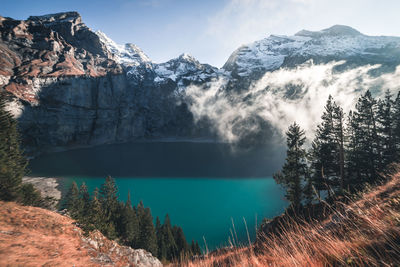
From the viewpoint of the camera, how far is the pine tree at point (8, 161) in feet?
32.9

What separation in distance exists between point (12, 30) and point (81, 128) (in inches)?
2556

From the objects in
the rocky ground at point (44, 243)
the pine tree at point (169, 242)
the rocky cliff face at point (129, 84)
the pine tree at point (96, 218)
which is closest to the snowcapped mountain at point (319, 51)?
the rocky cliff face at point (129, 84)

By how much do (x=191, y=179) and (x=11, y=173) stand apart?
61.3 meters

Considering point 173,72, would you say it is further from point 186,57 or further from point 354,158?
point 354,158

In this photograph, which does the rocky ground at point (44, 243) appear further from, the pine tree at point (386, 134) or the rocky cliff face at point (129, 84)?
the rocky cliff face at point (129, 84)

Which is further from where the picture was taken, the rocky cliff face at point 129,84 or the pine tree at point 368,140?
the rocky cliff face at point 129,84

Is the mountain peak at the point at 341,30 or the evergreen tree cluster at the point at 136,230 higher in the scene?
the mountain peak at the point at 341,30

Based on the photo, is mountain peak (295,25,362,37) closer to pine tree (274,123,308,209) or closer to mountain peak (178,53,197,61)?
mountain peak (178,53,197,61)

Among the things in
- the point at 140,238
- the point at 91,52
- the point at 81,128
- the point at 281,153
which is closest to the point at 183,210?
the point at 140,238

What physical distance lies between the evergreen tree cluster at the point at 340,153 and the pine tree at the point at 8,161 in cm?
2016

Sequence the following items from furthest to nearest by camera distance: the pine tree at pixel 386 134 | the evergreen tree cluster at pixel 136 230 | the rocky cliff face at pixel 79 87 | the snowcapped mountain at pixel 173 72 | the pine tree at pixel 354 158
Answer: the snowcapped mountain at pixel 173 72 < the rocky cliff face at pixel 79 87 < the evergreen tree cluster at pixel 136 230 < the pine tree at pixel 386 134 < the pine tree at pixel 354 158

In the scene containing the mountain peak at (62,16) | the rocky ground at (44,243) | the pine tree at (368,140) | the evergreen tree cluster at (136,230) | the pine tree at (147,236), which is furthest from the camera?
the mountain peak at (62,16)

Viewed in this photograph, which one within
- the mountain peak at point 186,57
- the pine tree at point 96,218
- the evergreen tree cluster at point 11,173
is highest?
the mountain peak at point 186,57

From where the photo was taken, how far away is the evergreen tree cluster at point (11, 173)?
10062 mm
